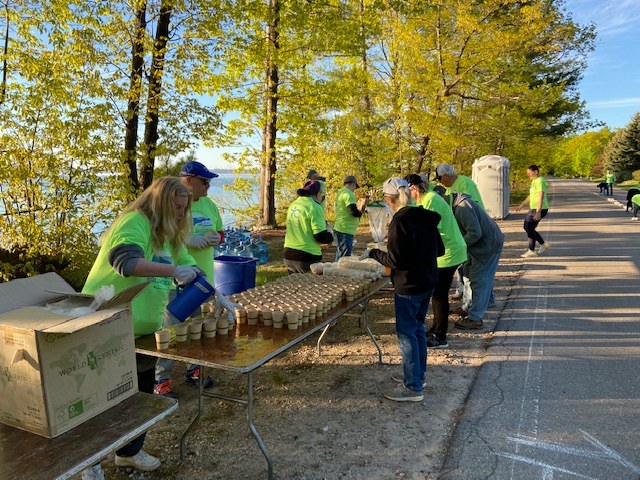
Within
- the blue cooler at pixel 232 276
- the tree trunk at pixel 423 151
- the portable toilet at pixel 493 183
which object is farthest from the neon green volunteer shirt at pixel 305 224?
the portable toilet at pixel 493 183

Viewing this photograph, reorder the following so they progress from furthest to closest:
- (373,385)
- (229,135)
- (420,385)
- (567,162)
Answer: (567,162), (229,135), (373,385), (420,385)

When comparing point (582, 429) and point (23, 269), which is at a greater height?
point (23, 269)

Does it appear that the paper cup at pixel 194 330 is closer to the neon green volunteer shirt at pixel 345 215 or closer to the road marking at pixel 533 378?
the road marking at pixel 533 378

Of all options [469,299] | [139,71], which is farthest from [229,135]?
[469,299]

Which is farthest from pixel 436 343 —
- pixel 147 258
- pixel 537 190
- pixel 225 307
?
pixel 537 190

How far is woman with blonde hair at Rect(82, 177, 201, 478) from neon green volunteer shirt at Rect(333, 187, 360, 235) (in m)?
4.43

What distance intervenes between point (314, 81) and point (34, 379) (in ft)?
39.8

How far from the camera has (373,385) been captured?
4.04m

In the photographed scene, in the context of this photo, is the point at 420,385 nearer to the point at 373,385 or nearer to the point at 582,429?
the point at 373,385

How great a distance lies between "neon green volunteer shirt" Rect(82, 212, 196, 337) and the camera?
241 centimetres

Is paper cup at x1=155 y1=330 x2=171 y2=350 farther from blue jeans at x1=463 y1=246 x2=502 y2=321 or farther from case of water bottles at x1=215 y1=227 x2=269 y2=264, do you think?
case of water bottles at x1=215 y1=227 x2=269 y2=264

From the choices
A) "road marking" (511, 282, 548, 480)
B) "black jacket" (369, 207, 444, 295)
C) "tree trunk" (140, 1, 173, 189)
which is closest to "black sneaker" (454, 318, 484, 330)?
"road marking" (511, 282, 548, 480)

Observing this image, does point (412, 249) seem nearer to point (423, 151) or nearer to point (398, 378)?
point (398, 378)

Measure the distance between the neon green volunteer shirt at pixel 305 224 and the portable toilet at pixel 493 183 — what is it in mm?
13454
